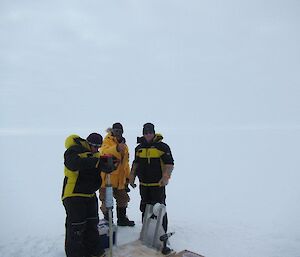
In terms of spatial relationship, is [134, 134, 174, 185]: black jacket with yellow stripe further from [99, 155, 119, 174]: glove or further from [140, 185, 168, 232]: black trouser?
[99, 155, 119, 174]: glove

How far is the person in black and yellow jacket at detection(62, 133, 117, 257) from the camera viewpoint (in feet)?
15.1

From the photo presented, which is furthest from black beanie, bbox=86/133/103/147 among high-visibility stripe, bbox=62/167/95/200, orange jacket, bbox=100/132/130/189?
orange jacket, bbox=100/132/130/189

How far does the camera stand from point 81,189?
473 cm

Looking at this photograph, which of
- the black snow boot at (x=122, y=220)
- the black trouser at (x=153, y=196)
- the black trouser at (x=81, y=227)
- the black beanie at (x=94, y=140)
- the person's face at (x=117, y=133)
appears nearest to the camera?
the black trouser at (x=81, y=227)

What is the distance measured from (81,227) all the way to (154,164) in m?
1.75

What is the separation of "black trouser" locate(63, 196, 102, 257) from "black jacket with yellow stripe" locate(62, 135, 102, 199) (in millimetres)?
129

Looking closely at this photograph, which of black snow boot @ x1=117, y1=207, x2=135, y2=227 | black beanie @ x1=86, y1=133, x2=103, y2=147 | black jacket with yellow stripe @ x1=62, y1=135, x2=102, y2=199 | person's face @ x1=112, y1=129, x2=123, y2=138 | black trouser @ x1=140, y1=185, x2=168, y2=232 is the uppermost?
person's face @ x1=112, y1=129, x2=123, y2=138

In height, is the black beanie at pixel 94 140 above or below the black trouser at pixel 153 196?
above

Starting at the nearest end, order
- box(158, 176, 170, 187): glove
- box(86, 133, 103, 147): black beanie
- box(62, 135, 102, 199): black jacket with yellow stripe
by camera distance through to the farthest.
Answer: box(62, 135, 102, 199): black jacket with yellow stripe < box(86, 133, 103, 147): black beanie < box(158, 176, 170, 187): glove

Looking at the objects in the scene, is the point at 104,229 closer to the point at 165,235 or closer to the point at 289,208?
the point at 165,235

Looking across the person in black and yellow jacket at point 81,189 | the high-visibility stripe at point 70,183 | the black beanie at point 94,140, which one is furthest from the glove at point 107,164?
the high-visibility stripe at point 70,183

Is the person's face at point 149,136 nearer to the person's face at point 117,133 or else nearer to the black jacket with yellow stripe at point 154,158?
the black jacket with yellow stripe at point 154,158

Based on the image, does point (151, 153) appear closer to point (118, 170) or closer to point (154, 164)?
point (154, 164)

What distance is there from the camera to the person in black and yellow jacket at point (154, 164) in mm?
5812
